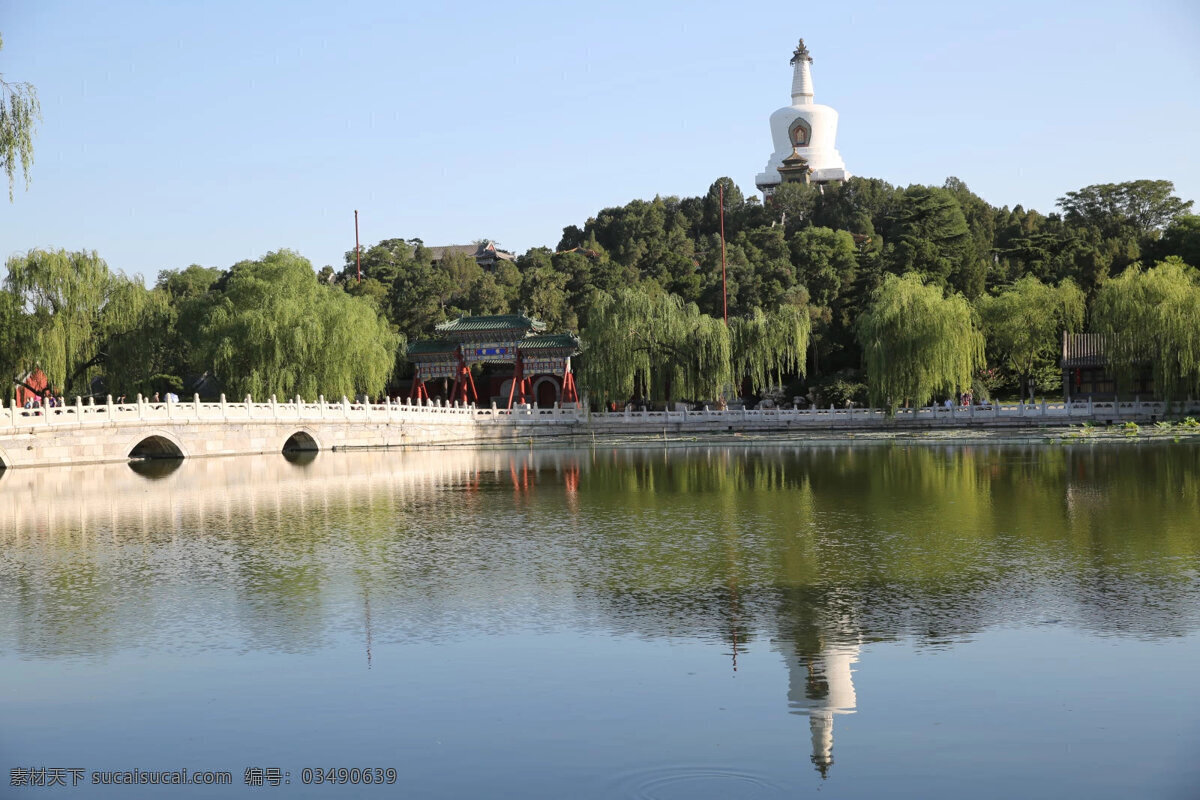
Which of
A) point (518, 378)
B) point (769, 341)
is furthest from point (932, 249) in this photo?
point (518, 378)

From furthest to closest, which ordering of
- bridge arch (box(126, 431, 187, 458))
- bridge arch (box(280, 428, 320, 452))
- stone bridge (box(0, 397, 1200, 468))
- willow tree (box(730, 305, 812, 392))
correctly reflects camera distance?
willow tree (box(730, 305, 812, 392)) → bridge arch (box(280, 428, 320, 452)) → bridge arch (box(126, 431, 187, 458)) → stone bridge (box(0, 397, 1200, 468))

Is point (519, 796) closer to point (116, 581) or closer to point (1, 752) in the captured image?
point (1, 752)

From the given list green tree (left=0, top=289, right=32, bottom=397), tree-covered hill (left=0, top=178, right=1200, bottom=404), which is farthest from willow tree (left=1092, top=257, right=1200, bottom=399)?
green tree (left=0, top=289, right=32, bottom=397)

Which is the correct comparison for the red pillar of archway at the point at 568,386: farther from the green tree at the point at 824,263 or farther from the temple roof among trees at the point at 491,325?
the green tree at the point at 824,263

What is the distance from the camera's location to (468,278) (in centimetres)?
7288

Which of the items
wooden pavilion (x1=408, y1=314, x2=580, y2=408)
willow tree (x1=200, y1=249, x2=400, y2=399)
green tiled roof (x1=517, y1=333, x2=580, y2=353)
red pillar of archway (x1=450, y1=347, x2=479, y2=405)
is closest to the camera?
willow tree (x1=200, y1=249, x2=400, y2=399)

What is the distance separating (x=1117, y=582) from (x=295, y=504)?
47.1 ft

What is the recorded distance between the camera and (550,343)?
51.2 metres

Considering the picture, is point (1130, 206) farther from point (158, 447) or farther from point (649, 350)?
point (158, 447)

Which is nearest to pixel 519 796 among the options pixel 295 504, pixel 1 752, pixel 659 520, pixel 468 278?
pixel 1 752

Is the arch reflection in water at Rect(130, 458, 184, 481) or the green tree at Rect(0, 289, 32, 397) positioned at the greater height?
the green tree at Rect(0, 289, 32, 397)

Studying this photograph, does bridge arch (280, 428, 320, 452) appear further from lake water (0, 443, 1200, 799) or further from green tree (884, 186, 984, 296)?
green tree (884, 186, 984, 296)

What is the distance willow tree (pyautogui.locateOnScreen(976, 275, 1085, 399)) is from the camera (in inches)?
1821

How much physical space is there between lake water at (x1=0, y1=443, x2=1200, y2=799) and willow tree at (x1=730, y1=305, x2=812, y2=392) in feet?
81.1
